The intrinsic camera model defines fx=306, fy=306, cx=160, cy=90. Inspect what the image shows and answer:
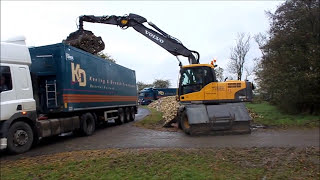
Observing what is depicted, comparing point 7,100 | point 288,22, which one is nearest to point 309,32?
point 288,22

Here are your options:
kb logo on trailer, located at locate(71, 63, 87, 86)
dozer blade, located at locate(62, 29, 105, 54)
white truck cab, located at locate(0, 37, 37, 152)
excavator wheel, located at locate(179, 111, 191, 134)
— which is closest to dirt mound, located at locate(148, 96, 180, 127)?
excavator wheel, located at locate(179, 111, 191, 134)

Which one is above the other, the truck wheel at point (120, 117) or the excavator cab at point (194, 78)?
the excavator cab at point (194, 78)

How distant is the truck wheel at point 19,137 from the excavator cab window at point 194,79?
7086 mm

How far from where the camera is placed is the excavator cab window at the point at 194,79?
14.0 meters

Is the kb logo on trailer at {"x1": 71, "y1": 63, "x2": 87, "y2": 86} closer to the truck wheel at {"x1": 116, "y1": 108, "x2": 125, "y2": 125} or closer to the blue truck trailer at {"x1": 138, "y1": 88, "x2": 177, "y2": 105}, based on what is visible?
the truck wheel at {"x1": 116, "y1": 108, "x2": 125, "y2": 125}

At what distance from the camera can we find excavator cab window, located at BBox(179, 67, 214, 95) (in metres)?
14.0

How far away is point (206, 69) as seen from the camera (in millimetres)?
13992

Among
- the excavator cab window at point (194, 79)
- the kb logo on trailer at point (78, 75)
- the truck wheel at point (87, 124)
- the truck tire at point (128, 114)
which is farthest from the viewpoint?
the truck tire at point (128, 114)

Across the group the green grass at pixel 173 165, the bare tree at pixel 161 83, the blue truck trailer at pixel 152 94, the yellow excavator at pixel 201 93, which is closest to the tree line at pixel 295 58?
the yellow excavator at pixel 201 93

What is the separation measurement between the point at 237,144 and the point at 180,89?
15.8ft

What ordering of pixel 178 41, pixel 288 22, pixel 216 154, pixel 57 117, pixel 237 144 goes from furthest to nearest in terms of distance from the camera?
pixel 288 22
pixel 178 41
pixel 57 117
pixel 237 144
pixel 216 154

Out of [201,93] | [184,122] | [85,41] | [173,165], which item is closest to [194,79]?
[201,93]

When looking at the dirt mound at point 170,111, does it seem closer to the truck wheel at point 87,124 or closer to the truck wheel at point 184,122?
the truck wheel at point 184,122

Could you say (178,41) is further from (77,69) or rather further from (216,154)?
(216,154)
